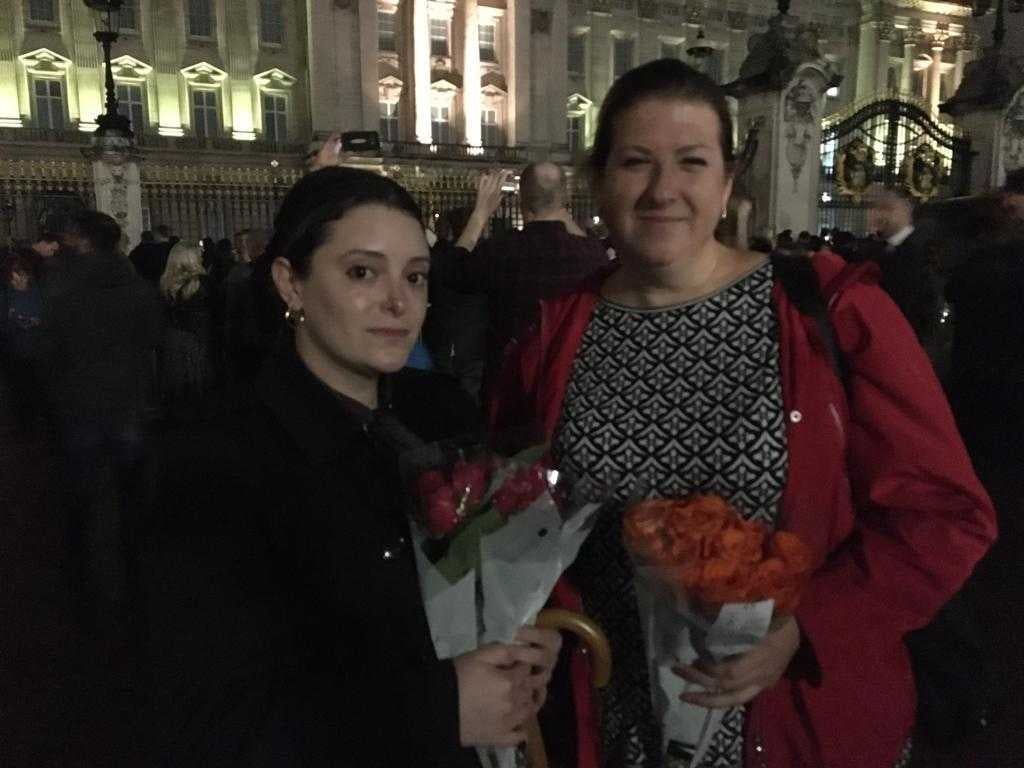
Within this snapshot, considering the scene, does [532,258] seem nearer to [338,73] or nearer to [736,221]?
[736,221]

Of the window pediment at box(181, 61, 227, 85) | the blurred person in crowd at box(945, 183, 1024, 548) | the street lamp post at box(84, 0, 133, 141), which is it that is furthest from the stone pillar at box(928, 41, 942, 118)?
the blurred person in crowd at box(945, 183, 1024, 548)

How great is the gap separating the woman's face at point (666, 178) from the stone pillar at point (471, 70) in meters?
35.6

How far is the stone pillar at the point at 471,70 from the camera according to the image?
35.7m

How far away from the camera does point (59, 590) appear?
16.3ft

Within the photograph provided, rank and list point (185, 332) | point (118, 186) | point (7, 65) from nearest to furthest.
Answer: point (185, 332)
point (118, 186)
point (7, 65)

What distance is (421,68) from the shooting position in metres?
34.8

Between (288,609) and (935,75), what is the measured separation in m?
52.0

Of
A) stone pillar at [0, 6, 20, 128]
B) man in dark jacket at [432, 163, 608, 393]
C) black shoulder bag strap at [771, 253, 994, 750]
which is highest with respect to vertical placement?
stone pillar at [0, 6, 20, 128]

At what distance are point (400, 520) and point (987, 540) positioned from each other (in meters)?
1.04

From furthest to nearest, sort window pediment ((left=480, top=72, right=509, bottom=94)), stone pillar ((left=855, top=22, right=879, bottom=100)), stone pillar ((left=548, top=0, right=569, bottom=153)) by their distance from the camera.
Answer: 1. stone pillar ((left=855, top=22, right=879, bottom=100))
2. stone pillar ((left=548, top=0, right=569, bottom=153))
3. window pediment ((left=480, top=72, right=509, bottom=94))

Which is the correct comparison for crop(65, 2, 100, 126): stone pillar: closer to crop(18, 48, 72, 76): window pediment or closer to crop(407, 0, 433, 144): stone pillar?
crop(18, 48, 72, 76): window pediment

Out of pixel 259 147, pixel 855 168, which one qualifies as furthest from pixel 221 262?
pixel 259 147

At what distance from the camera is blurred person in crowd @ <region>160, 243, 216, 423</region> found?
7.63m

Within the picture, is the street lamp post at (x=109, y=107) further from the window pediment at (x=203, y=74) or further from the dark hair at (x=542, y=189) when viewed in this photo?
the window pediment at (x=203, y=74)
